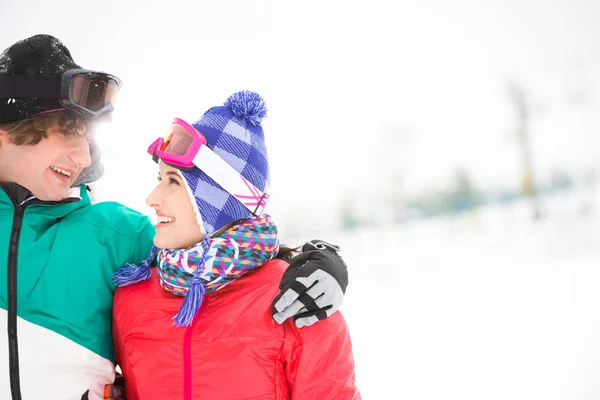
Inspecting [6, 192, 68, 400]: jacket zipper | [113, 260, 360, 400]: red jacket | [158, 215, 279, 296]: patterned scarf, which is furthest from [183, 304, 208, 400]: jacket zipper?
[6, 192, 68, 400]: jacket zipper

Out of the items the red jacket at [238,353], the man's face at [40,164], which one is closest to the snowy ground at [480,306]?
the red jacket at [238,353]

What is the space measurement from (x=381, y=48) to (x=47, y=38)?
7112 mm

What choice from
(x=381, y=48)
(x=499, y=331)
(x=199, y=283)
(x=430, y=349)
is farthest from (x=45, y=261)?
(x=381, y=48)

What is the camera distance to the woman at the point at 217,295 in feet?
3.26

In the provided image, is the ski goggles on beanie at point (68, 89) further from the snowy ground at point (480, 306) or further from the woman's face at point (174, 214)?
the snowy ground at point (480, 306)

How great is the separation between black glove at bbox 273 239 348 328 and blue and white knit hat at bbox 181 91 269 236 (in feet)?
0.71

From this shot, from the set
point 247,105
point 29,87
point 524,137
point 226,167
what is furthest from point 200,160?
point 524,137

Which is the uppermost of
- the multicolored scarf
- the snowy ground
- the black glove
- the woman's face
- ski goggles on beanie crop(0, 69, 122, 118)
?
ski goggles on beanie crop(0, 69, 122, 118)

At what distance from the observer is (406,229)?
5.52 m

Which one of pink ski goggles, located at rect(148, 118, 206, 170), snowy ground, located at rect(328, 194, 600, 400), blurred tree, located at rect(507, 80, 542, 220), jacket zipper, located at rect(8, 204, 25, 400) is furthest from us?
blurred tree, located at rect(507, 80, 542, 220)

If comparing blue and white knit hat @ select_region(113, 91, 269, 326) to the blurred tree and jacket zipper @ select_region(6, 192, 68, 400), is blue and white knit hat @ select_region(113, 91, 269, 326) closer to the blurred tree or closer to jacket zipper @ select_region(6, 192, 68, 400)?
jacket zipper @ select_region(6, 192, 68, 400)

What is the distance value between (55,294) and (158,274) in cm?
23

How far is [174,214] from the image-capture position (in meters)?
1.09

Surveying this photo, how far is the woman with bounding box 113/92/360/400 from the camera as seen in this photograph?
3.26ft
